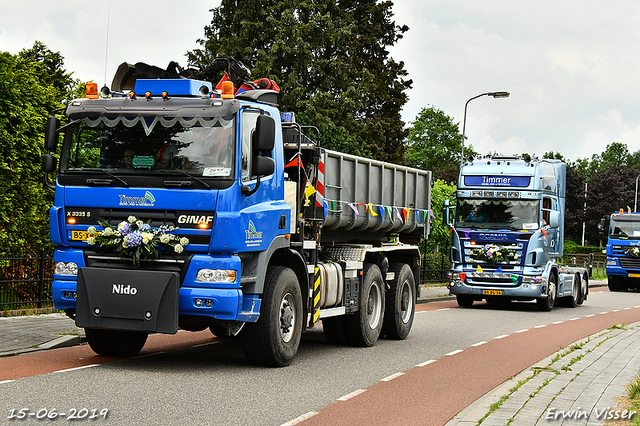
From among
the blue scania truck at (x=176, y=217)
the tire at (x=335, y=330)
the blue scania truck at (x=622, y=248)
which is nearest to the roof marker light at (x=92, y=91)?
the blue scania truck at (x=176, y=217)

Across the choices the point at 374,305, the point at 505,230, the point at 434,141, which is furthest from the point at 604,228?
the point at 434,141

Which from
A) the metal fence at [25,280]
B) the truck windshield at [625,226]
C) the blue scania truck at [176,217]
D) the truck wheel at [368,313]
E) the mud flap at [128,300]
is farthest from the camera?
the truck windshield at [625,226]

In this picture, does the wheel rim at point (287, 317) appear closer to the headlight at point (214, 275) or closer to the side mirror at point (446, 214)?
the headlight at point (214, 275)

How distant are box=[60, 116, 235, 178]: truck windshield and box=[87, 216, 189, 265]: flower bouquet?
2.12 feet

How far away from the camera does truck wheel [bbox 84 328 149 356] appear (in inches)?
405

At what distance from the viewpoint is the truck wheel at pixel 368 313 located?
12.8 m

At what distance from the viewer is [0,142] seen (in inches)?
576

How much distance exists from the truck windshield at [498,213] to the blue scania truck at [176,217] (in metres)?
11.9

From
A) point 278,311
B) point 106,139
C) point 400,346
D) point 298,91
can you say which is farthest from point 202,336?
point 298,91

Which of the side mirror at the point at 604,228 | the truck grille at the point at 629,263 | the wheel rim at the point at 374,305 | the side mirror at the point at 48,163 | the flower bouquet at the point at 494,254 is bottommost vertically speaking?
the wheel rim at the point at 374,305

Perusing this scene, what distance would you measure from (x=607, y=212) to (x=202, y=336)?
86649 millimetres

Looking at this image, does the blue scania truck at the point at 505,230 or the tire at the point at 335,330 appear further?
the blue scania truck at the point at 505,230

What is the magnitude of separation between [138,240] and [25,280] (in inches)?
257

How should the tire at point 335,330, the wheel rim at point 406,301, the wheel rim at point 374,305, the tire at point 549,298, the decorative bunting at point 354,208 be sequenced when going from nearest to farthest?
1. the decorative bunting at point 354,208
2. the tire at point 335,330
3. the wheel rim at point 374,305
4. the wheel rim at point 406,301
5. the tire at point 549,298
